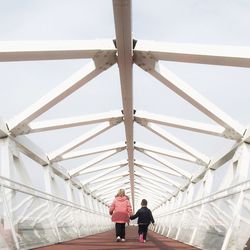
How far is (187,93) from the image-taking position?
11.5 meters

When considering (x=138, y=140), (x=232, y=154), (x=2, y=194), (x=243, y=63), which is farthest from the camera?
(x=138, y=140)

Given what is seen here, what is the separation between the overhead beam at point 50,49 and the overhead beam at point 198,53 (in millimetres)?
846

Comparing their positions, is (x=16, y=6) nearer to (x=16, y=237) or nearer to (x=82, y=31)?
(x=82, y=31)

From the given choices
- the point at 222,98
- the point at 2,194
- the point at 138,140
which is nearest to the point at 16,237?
the point at 2,194

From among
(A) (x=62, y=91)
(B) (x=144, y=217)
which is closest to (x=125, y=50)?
(A) (x=62, y=91)

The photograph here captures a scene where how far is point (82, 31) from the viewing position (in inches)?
382

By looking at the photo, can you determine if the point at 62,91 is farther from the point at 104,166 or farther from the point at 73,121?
the point at 104,166

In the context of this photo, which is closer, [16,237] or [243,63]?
[16,237]

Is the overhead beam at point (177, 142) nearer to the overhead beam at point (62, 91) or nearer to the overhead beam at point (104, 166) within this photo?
the overhead beam at point (62, 91)

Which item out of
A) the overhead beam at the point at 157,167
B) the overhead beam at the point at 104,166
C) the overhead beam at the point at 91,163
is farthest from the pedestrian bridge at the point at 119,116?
the overhead beam at the point at 157,167

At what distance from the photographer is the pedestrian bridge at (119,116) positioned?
Result: 876 centimetres

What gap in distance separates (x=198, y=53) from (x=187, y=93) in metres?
2.23

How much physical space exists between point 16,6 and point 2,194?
316 cm

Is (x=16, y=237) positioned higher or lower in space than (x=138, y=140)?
lower
